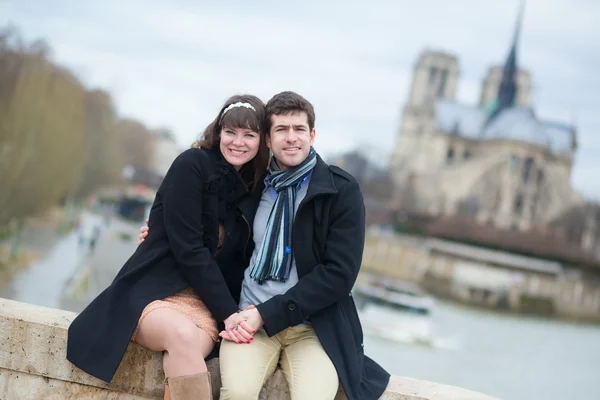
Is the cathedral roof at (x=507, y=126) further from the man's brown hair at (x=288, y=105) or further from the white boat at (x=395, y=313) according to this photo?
the man's brown hair at (x=288, y=105)

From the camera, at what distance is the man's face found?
2.36 m

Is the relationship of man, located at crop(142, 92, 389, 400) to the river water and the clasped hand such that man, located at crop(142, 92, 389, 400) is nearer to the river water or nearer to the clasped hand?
the clasped hand

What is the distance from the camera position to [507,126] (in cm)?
5328

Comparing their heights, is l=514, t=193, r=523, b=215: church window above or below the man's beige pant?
below

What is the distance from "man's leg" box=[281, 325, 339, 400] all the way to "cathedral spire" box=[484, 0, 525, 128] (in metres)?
58.2

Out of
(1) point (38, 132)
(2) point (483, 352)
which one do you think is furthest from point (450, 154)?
(1) point (38, 132)

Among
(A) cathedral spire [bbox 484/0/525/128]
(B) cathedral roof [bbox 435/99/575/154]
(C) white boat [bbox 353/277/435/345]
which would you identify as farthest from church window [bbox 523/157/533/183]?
(C) white boat [bbox 353/277/435/345]

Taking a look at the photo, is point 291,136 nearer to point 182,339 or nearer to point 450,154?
point 182,339

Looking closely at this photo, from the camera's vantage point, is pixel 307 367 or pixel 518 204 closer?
pixel 307 367

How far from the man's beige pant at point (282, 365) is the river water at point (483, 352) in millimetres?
21133

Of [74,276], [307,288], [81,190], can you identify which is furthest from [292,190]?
[81,190]

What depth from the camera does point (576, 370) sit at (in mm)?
28656

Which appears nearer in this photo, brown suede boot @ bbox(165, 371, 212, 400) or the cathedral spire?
brown suede boot @ bbox(165, 371, 212, 400)

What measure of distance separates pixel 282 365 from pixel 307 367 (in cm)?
12
